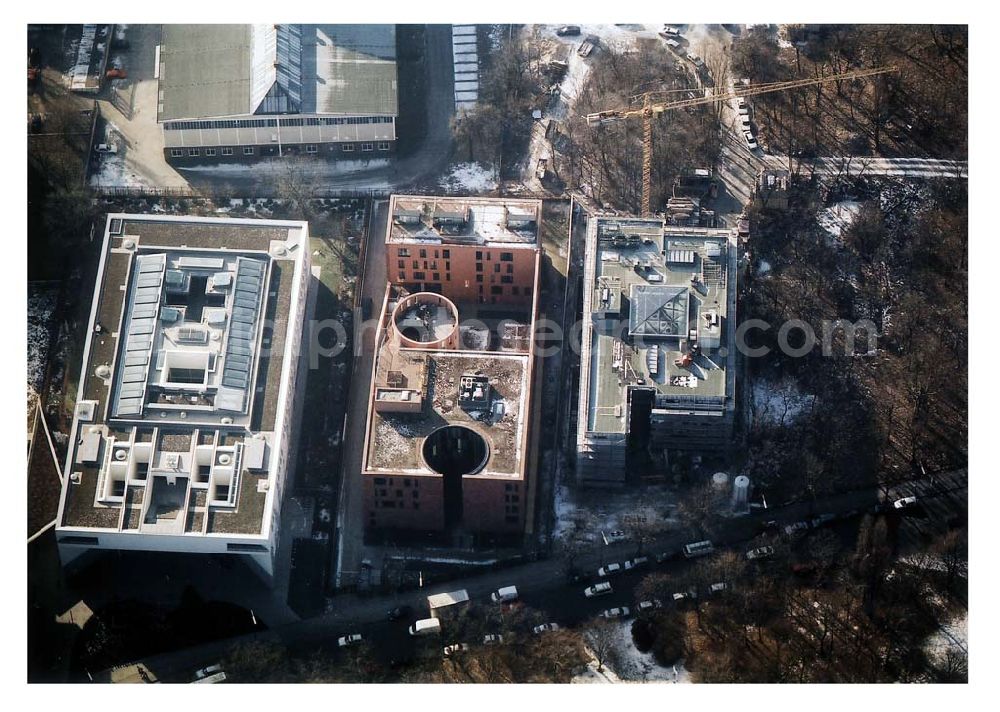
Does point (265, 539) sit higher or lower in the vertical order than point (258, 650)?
higher

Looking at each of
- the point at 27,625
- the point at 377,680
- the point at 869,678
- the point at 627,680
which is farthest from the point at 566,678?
the point at 27,625

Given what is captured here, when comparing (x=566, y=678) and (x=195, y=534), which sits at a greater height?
(x=195, y=534)

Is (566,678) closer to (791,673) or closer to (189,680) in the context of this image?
(791,673)

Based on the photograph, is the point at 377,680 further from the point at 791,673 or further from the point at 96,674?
the point at 791,673

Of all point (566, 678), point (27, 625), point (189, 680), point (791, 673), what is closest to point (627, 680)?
point (566, 678)
